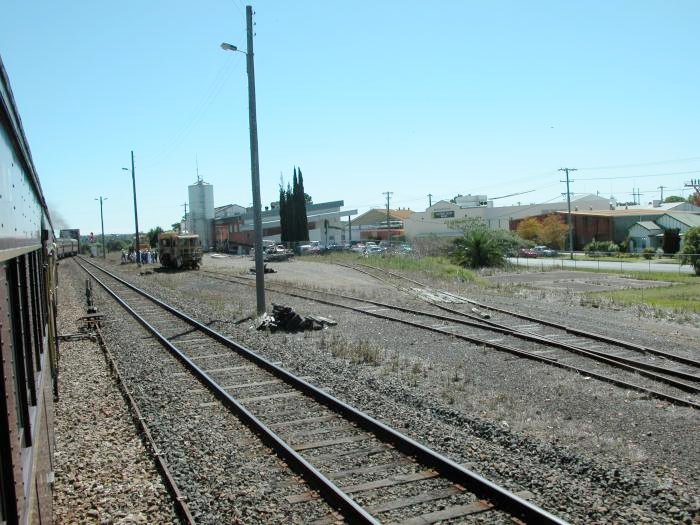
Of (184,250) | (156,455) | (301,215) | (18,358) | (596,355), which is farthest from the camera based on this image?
(301,215)

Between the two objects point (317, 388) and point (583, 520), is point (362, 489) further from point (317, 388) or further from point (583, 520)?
point (317, 388)

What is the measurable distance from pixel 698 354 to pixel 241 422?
9054mm

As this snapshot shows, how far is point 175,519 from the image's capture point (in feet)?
17.5

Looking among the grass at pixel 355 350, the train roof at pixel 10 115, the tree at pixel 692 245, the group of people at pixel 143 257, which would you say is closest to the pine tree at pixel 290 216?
the group of people at pixel 143 257

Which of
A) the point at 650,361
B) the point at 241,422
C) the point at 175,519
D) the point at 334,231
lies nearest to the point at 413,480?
the point at 175,519

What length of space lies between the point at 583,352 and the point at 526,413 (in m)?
4.20

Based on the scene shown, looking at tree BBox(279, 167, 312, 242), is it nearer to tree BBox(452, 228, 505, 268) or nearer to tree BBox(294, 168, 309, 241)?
tree BBox(294, 168, 309, 241)

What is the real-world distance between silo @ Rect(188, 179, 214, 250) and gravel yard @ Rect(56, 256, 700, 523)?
78.0 m

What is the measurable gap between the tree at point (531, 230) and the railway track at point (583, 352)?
60.2m

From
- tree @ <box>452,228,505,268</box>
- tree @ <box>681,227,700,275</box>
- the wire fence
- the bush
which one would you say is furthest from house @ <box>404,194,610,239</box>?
tree @ <box>681,227,700,275</box>

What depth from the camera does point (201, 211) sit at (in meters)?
92.5

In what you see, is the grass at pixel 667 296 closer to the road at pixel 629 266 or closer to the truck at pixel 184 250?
the road at pixel 629 266

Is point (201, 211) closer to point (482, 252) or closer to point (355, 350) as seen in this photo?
point (482, 252)

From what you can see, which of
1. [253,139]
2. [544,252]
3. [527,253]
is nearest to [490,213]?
[544,252]
